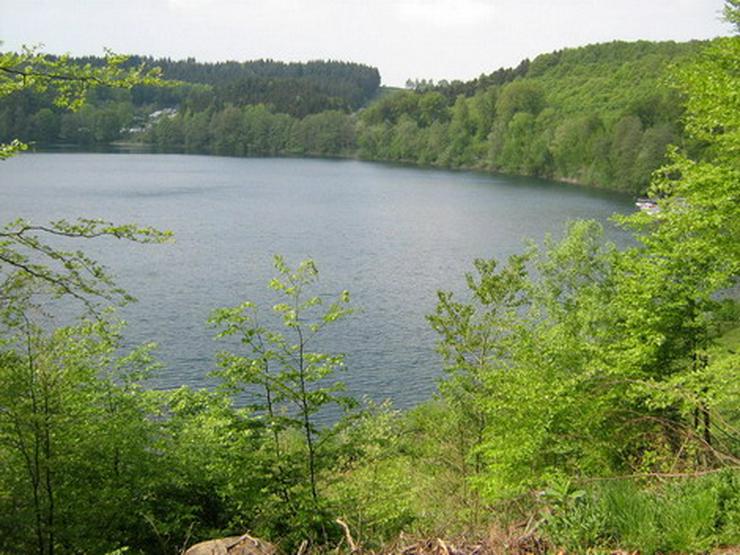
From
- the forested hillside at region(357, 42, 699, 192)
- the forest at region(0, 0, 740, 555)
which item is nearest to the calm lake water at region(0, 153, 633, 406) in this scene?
the forested hillside at region(357, 42, 699, 192)

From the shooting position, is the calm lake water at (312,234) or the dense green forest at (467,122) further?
the dense green forest at (467,122)

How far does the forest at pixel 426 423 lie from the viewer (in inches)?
252

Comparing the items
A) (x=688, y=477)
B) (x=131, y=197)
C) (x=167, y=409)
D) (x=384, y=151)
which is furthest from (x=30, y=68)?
(x=384, y=151)

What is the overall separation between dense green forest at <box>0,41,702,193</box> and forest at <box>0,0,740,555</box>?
72982 mm

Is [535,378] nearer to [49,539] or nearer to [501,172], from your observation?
[49,539]

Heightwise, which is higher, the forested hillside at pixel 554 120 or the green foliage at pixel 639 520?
the forested hillside at pixel 554 120

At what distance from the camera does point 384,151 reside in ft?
472

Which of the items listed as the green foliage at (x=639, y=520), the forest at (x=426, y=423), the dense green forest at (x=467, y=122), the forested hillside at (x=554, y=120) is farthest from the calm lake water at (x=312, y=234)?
the green foliage at (x=639, y=520)

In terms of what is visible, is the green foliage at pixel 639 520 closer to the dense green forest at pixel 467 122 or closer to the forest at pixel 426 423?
the forest at pixel 426 423

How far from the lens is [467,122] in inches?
5349

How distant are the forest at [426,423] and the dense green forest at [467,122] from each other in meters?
73.0

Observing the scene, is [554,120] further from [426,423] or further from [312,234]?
[426,423]

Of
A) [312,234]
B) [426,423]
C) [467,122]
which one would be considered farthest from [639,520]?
[467,122]

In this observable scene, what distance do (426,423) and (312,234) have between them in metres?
39.7
